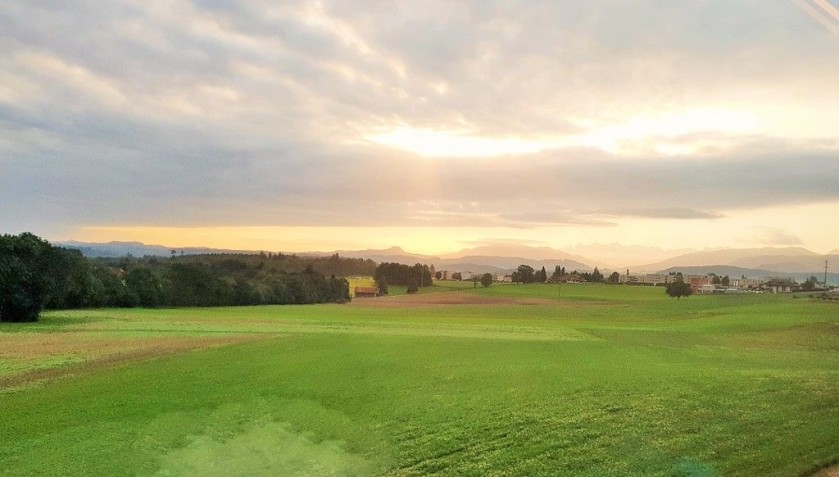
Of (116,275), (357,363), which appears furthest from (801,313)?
(116,275)

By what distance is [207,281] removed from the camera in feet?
99.8

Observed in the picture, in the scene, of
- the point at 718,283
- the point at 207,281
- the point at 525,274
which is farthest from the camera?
the point at 207,281

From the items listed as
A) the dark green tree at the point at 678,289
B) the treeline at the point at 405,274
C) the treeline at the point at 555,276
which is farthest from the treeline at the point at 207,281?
the dark green tree at the point at 678,289

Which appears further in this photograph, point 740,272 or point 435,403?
point 740,272

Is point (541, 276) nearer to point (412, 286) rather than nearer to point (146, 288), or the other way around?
point (412, 286)

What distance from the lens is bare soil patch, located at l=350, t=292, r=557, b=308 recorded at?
69.7 ft

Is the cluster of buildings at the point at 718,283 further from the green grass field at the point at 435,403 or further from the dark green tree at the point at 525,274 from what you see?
the dark green tree at the point at 525,274

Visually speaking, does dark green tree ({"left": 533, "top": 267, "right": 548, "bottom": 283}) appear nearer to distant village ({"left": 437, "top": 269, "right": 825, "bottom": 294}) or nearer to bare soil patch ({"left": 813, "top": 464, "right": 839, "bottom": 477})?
distant village ({"left": 437, "top": 269, "right": 825, "bottom": 294})

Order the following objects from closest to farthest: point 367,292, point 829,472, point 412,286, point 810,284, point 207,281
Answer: point 829,472 → point 810,284 → point 412,286 → point 367,292 → point 207,281

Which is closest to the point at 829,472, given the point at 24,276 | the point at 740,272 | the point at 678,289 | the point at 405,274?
the point at 740,272

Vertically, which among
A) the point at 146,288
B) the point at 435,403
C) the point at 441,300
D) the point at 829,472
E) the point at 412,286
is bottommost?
the point at 829,472

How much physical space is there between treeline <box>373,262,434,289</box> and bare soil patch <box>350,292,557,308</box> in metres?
0.75

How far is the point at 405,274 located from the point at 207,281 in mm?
11245

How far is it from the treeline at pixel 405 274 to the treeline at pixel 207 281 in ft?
1.81
